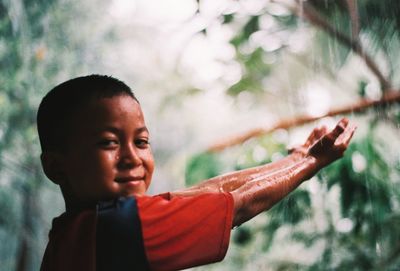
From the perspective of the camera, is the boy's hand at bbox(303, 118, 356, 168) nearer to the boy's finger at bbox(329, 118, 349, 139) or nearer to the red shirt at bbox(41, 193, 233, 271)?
the boy's finger at bbox(329, 118, 349, 139)

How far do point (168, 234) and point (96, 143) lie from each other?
229mm

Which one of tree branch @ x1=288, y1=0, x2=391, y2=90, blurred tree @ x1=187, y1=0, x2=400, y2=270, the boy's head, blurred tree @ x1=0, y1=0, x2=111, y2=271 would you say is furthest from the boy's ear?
blurred tree @ x1=0, y1=0, x2=111, y2=271

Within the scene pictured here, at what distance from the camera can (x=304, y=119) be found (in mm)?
2639

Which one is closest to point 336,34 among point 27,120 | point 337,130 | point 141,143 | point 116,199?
point 337,130

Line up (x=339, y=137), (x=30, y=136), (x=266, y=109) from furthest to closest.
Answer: (x=30, y=136) < (x=266, y=109) < (x=339, y=137)

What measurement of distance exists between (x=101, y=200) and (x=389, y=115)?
74.1 inches

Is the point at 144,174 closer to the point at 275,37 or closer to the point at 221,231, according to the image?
the point at 221,231

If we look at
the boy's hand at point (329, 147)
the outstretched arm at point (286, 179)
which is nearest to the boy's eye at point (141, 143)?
the outstretched arm at point (286, 179)

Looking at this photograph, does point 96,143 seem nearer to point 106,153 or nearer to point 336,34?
point 106,153

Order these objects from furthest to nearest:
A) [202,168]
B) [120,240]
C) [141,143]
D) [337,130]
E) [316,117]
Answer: [202,168] < [316,117] < [337,130] < [141,143] < [120,240]

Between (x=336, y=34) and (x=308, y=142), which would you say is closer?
(x=308, y=142)

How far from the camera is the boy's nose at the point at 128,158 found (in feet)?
3.23

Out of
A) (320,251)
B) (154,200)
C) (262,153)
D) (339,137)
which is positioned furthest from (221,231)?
(320,251)

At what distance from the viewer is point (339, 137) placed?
1.24 metres
